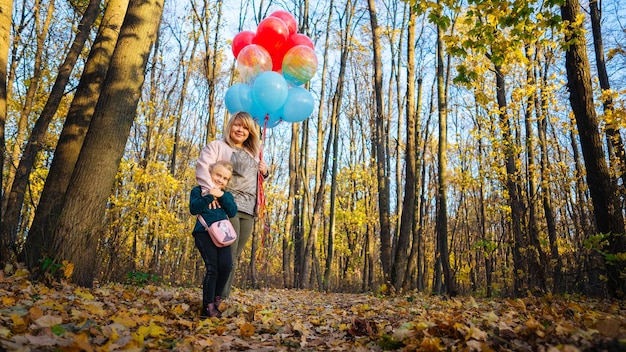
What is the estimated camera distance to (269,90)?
5.13 metres

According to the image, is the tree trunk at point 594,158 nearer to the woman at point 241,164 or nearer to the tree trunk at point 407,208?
the tree trunk at point 407,208

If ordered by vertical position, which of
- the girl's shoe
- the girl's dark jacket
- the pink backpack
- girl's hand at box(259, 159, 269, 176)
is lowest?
the girl's shoe

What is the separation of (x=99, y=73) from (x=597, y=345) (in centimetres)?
655

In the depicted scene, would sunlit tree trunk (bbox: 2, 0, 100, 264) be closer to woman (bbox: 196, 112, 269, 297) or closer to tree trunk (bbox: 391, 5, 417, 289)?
woman (bbox: 196, 112, 269, 297)

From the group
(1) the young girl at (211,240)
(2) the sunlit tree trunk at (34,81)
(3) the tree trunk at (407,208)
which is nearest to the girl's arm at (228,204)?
(1) the young girl at (211,240)

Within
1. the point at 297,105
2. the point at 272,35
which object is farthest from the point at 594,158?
the point at 272,35

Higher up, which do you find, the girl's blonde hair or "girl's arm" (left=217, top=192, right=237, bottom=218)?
the girl's blonde hair

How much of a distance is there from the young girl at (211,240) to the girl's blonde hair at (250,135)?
47cm

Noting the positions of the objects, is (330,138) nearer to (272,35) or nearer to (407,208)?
(407,208)

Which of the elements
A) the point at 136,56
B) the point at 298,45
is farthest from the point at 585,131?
the point at 136,56

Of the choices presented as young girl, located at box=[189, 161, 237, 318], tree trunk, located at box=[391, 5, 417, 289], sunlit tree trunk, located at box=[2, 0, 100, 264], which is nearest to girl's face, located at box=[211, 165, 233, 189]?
young girl, located at box=[189, 161, 237, 318]

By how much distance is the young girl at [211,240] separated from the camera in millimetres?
3527

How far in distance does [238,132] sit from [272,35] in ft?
8.03

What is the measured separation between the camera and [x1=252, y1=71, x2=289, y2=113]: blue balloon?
16.8ft
